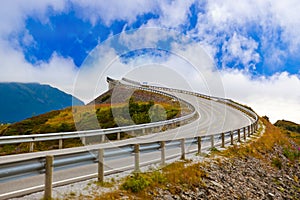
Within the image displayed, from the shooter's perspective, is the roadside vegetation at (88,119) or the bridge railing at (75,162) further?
the roadside vegetation at (88,119)

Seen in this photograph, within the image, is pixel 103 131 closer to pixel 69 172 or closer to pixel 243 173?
pixel 243 173

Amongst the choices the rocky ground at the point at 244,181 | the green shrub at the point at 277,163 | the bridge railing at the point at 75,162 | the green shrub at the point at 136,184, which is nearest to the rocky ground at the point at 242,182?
the rocky ground at the point at 244,181

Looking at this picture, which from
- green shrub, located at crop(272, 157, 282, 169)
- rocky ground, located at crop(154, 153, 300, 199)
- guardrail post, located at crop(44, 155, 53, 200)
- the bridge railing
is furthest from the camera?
green shrub, located at crop(272, 157, 282, 169)

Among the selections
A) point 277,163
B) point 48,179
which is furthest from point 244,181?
point 48,179

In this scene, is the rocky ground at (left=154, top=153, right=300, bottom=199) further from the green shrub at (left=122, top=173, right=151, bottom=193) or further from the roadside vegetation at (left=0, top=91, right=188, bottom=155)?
the roadside vegetation at (left=0, top=91, right=188, bottom=155)

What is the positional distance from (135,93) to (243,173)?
166 feet

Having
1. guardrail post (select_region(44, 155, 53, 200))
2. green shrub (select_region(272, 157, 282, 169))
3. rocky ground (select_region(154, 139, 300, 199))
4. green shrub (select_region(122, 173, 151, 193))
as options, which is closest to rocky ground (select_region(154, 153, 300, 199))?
rocky ground (select_region(154, 139, 300, 199))

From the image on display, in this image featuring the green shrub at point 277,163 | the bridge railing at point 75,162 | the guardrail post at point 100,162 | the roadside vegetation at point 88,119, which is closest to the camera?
the bridge railing at point 75,162

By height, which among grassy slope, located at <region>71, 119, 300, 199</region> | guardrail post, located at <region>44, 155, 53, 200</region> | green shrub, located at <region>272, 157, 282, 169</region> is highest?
guardrail post, located at <region>44, 155, 53, 200</region>

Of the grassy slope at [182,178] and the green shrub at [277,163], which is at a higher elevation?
the grassy slope at [182,178]

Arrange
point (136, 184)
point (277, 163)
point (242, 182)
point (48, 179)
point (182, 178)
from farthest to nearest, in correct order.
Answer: point (277, 163) < point (242, 182) < point (182, 178) < point (136, 184) < point (48, 179)

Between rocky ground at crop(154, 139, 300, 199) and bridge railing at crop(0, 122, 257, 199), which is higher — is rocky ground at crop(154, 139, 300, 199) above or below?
below

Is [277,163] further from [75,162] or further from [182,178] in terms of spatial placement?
[75,162]

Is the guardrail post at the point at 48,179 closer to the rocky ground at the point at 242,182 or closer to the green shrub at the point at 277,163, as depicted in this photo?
the rocky ground at the point at 242,182
